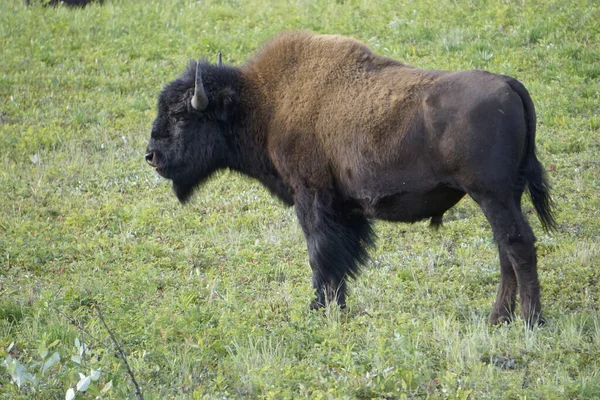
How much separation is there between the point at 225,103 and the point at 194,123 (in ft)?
1.25

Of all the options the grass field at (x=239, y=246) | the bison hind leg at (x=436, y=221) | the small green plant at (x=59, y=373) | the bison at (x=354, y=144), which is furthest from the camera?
the bison hind leg at (x=436, y=221)

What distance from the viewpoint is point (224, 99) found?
24.2ft

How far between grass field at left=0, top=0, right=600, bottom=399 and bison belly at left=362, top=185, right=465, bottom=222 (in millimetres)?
756

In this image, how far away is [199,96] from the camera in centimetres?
727

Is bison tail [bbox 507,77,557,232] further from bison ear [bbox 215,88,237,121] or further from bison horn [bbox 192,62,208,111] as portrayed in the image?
bison horn [bbox 192,62,208,111]

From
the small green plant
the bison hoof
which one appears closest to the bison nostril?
the bison hoof

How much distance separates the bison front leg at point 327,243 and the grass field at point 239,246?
20 cm

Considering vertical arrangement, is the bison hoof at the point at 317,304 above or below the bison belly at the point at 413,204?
below

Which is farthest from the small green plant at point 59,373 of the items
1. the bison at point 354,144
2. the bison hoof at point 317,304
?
the bison at point 354,144

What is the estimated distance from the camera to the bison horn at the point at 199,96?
7234mm

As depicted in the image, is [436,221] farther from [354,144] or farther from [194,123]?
[194,123]

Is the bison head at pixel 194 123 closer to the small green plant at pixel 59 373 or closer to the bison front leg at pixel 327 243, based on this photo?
the bison front leg at pixel 327 243

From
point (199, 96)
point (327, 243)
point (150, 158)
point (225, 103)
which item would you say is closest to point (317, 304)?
point (327, 243)

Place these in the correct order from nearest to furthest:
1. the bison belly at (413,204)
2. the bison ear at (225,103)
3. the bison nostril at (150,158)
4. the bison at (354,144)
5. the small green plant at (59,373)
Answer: the small green plant at (59,373)
the bison at (354,144)
the bison belly at (413,204)
the bison ear at (225,103)
the bison nostril at (150,158)
